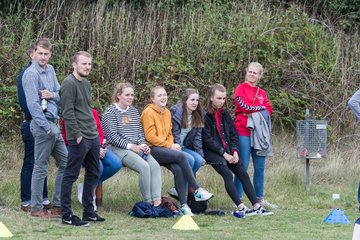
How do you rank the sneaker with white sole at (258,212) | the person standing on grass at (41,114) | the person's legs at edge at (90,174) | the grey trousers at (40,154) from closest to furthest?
1. the person's legs at edge at (90,174)
2. the person standing on grass at (41,114)
3. the grey trousers at (40,154)
4. the sneaker with white sole at (258,212)

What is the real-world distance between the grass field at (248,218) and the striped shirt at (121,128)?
2.84ft

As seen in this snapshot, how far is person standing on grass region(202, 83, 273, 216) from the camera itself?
10234 millimetres

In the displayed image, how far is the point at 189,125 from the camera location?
34.5 ft

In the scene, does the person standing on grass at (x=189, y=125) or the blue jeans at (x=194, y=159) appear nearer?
the blue jeans at (x=194, y=159)

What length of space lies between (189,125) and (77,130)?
87.0 inches

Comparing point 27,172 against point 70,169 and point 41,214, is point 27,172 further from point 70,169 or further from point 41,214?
point 70,169

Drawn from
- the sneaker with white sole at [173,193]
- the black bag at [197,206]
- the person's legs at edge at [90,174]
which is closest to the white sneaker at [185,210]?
the black bag at [197,206]

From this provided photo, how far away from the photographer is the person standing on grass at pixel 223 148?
10.2m

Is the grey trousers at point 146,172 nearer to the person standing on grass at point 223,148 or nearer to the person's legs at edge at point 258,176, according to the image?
the person standing on grass at point 223,148

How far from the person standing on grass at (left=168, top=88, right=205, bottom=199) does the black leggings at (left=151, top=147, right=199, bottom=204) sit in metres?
0.33

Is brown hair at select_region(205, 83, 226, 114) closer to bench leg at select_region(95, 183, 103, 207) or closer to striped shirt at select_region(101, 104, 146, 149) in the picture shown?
striped shirt at select_region(101, 104, 146, 149)

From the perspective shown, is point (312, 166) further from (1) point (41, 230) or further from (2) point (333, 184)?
(1) point (41, 230)

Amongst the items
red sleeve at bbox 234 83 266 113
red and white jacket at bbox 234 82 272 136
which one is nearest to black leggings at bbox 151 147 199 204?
red and white jacket at bbox 234 82 272 136

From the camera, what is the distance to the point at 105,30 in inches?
568
